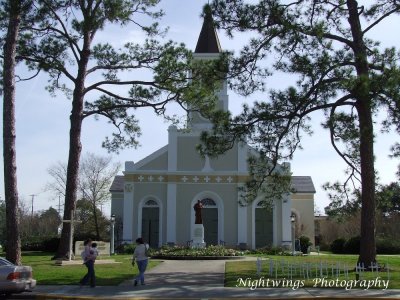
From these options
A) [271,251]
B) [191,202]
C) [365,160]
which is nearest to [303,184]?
[191,202]

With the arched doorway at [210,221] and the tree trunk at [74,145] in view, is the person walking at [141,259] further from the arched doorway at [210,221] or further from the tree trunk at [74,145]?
the arched doorway at [210,221]

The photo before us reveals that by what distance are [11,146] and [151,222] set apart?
20.3 m

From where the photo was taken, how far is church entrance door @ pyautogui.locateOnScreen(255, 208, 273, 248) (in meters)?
38.3

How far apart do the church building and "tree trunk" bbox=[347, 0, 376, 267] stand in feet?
63.7

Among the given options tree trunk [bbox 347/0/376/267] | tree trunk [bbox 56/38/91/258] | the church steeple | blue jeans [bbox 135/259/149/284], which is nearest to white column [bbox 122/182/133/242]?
the church steeple

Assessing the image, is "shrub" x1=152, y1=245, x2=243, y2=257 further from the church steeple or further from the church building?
the church steeple

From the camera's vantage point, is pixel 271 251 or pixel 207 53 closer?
pixel 271 251

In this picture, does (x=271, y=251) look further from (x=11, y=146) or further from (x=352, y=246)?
(x=11, y=146)

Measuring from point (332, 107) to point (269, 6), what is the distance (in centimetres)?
403

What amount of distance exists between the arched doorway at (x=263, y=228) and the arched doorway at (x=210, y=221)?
9.50ft

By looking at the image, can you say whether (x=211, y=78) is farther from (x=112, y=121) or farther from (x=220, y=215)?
(x=220, y=215)

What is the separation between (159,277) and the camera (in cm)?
1814

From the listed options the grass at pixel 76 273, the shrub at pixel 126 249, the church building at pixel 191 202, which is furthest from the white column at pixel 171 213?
the grass at pixel 76 273

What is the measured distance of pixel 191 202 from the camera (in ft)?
128
